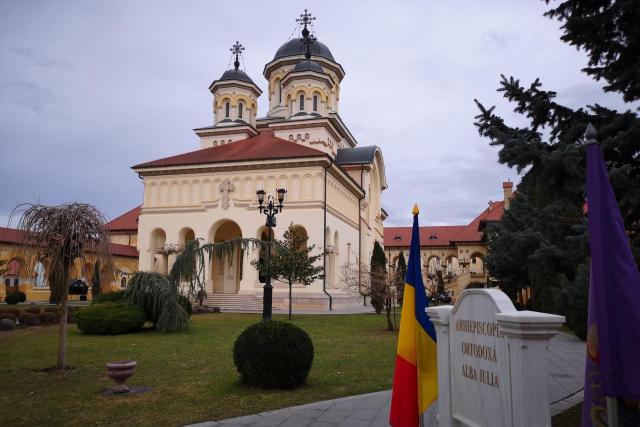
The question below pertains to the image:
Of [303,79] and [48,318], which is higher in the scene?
[303,79]

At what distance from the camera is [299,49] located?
164ft

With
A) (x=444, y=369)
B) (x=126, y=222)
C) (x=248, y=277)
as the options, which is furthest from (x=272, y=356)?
(x=126, y=222)

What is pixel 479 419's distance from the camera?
395 cm

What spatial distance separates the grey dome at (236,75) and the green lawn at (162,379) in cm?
3482

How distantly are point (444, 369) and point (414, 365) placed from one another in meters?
0.70

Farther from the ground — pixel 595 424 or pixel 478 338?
pixel 478 338

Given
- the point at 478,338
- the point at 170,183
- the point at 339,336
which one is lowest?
the point at 339,336

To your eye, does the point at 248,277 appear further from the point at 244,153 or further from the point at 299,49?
the point at 299,49

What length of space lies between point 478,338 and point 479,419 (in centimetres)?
63

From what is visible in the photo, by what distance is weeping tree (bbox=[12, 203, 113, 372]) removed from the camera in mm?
9562

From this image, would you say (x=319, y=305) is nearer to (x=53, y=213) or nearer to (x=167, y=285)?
(x=167, y=285)

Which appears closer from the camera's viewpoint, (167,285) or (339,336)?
(339,336)

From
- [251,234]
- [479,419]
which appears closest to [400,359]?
[479,419]

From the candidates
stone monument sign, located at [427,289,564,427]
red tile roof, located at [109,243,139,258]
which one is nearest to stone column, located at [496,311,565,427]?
stone monument sign, located at [427,289,564,427]
